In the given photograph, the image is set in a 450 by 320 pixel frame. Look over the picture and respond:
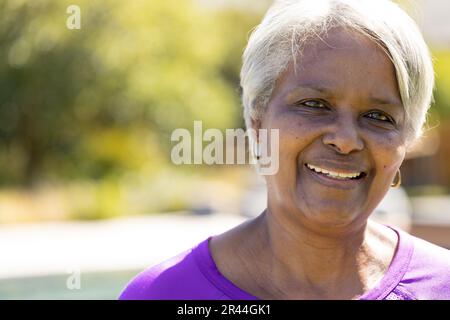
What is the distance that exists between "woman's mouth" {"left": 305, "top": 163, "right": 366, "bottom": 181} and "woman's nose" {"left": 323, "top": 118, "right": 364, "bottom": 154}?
0.06 meters

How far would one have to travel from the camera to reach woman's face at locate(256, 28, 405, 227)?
1907 millimetres

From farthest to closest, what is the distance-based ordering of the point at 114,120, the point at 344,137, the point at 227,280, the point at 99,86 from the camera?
the point at 114,120, the point at 99,86, the point at 227,280, the point at 344,137

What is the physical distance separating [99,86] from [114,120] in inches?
47.4

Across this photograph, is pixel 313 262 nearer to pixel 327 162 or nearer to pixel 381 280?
pixel 381 280

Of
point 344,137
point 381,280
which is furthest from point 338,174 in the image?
point 381,280

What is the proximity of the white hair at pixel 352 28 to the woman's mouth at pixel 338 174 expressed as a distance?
0.65 ft

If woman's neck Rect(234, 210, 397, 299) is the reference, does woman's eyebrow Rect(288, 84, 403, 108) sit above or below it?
above

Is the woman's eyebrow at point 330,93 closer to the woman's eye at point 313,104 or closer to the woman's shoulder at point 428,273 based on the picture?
the woman's eye at point 313,104

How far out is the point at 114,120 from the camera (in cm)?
1802

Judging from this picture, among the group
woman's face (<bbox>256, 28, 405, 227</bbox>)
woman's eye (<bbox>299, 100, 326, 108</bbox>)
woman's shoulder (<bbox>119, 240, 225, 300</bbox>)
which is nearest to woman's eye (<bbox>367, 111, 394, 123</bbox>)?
woman's face (<bbox>256, 28, 405, 227</bbox>)

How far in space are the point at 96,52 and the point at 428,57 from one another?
15.2 meters

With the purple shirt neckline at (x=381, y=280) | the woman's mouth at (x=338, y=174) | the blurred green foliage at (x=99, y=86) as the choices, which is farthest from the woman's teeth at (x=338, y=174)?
the blurred green foliage at (x=99, y=86)

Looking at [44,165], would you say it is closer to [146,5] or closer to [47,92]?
[47,92]

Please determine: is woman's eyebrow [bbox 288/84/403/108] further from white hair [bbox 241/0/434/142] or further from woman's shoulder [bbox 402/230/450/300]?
woman's shoulder [bbox 402/230/450/300]
